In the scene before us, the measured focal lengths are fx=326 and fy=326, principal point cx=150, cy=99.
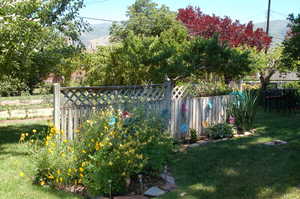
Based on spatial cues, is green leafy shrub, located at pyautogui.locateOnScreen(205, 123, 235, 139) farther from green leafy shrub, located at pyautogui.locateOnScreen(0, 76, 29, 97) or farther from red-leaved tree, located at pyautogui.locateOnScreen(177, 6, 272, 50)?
red-leaved tree, located at pyautogui.locateOnScreen(177, 6, 272, 50)

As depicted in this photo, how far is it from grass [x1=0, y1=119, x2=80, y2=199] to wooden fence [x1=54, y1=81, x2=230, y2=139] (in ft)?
2.86

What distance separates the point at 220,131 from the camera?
289 inches

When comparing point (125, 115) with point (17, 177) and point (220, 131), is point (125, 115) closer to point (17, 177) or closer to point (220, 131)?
point (17, 177)

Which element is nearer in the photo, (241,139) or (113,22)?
(241,139)

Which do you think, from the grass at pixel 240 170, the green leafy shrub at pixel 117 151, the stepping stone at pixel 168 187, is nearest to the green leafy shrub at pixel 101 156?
the green leafy shrub at pixel 117 151

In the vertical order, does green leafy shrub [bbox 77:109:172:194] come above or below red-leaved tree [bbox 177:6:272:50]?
below

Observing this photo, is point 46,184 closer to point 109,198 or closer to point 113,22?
point 109,198

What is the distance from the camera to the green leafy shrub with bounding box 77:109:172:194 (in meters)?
4.00

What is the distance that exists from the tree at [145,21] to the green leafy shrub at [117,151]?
14766 millimetres

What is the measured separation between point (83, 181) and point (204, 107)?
419 cm

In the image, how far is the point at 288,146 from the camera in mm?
6352

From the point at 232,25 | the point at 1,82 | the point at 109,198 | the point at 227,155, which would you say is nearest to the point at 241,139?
the point at 227,155

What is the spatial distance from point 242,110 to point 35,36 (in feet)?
16.4

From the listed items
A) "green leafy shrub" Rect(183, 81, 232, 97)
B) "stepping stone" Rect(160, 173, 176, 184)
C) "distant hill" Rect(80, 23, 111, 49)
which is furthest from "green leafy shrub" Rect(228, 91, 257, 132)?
"distant hill" Rect(80, 23, 111, 49)
